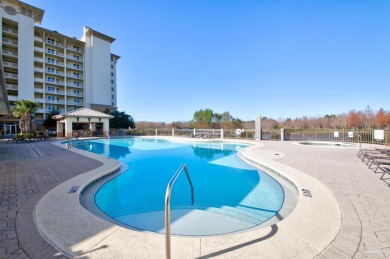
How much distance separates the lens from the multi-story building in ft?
108

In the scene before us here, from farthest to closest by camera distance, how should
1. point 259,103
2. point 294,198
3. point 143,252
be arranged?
point 259,103 → point 294,198 → point 143,252

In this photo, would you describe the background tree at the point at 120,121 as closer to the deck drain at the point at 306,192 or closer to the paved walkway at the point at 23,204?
the paved walkway at the point at 23,204

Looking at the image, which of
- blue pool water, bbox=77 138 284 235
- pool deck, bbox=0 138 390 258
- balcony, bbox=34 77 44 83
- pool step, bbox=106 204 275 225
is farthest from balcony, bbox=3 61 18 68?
pool step, bbox=106 204 275 225

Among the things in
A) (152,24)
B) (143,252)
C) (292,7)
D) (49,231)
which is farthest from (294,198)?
(152,24)

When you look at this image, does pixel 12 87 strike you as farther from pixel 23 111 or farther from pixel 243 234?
pixel 243 234

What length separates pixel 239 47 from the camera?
60.2 feet

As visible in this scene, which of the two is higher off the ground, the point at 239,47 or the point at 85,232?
the point at 239,47

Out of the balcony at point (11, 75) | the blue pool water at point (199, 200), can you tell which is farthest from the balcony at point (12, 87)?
the blue pool water at point (199, 200)

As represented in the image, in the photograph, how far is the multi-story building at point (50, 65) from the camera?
3303 centimetres

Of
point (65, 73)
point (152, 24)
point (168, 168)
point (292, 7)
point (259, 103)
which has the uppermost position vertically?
point (65, 73)

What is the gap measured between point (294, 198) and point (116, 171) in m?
5.96

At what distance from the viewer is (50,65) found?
124 ft

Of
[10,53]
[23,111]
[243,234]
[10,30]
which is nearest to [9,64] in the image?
[10,53]

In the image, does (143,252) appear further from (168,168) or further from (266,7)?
(266,7)
